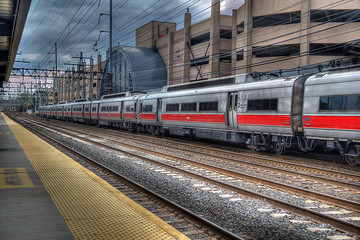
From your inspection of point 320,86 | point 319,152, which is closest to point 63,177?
point 320,86

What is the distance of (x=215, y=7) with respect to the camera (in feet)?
138

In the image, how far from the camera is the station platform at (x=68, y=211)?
16.5ft

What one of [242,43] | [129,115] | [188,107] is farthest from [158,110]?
[242,43]

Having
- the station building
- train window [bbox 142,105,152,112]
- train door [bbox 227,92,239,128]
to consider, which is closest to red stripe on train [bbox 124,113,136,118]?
train window [bbox 142,105,152,112]

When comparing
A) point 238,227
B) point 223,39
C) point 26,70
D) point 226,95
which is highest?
point 223,39

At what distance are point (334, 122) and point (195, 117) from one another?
933 centimetres

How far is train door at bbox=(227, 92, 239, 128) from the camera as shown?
17441mm

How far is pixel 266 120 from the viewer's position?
50.8 ft

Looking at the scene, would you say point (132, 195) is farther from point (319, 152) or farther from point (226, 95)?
point (319, 152)

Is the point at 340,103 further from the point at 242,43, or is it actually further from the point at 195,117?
the point at 242,43

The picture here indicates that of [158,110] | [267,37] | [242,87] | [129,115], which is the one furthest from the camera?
[267,37]

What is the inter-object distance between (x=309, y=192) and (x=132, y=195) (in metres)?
4.25

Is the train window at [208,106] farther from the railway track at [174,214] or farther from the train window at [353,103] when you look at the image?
the railway track at [174,214]

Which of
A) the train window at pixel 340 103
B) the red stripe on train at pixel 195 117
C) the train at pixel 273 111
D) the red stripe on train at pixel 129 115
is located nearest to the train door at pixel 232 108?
the train at pixel 273 111
